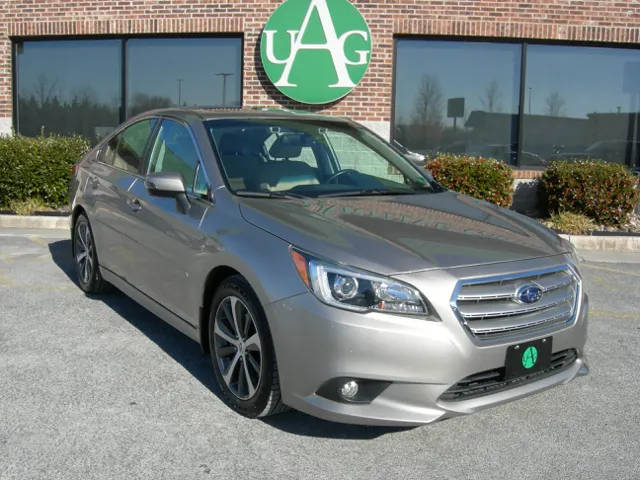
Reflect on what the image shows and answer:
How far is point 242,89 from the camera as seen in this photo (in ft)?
39.1

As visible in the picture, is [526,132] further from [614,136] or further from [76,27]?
[76,27]

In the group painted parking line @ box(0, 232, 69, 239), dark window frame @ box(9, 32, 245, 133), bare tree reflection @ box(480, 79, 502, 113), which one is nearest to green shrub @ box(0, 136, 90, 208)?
painted parking line @ box(0, 232, 69, 239)

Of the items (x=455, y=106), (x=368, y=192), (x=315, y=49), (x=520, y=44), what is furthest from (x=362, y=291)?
(x=520, y=44)

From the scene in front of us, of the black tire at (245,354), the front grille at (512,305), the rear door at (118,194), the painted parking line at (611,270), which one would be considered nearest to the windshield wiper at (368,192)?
the black tire at (245,354)

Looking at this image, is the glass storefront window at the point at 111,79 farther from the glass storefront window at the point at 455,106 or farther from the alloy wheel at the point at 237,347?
the alloy wheel at the point at 237,347

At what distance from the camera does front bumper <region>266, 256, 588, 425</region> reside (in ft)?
10.1

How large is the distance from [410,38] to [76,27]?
220 inches

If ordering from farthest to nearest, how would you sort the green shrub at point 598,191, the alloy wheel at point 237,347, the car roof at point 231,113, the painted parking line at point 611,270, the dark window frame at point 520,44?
the dark window frame at point 520,44
the green shrub at point 598,191
the painted parking line at point 611,270
the car roof at point 231,113
the alloy wheel at point 237,347

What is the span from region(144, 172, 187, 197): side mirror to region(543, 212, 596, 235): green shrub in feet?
22.4

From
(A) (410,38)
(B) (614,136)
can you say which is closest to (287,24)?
(A) (410,38)

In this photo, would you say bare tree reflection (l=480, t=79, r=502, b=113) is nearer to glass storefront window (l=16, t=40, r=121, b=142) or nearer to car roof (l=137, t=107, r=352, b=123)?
glass storefront window (l=16, t=40, r=121, b=142)

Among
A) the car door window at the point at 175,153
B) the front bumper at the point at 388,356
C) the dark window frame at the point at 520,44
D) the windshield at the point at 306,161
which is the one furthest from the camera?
the dark window frame at the point at 520,44

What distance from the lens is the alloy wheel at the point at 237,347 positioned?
361 cm

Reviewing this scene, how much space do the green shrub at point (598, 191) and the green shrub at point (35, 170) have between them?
23.1 feet
